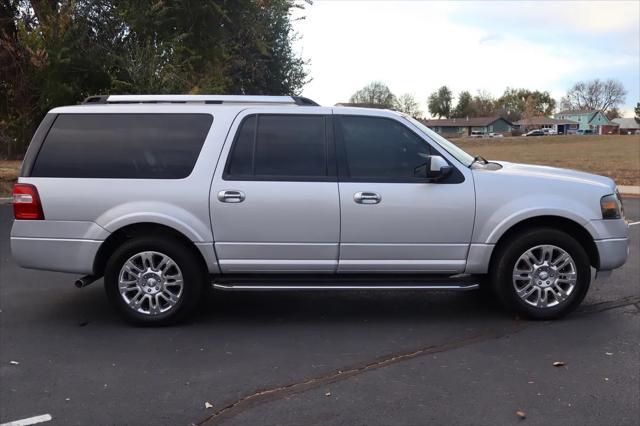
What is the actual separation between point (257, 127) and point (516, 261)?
254cm

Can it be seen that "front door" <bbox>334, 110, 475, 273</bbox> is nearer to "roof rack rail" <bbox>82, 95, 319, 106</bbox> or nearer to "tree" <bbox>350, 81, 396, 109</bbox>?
"roof rack rail" <bbox>82, 95, 319, 106</bbox>

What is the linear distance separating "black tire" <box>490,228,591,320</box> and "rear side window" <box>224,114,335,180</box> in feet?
5.68

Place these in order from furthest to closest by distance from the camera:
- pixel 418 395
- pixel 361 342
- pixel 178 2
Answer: pixel 178 2 < pixel 361 342 < pixel 418 395

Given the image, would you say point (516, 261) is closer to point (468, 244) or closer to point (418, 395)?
point (468, 244)

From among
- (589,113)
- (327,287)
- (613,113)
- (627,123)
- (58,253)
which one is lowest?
(327,287)

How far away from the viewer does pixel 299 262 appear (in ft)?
17.1

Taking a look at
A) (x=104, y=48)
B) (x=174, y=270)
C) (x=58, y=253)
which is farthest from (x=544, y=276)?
(x=104, y=48)

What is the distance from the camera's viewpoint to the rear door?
16.8 feet

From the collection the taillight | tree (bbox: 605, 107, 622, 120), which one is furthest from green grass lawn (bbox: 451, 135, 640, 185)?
tree (bbox: 605, 107, 622, 120)

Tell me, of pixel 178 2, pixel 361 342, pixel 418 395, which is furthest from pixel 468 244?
pixel 178 2

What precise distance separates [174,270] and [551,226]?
333 centimetres

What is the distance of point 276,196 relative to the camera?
512cm

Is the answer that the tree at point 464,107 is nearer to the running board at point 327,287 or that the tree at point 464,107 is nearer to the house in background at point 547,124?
the house in background at point 547,124

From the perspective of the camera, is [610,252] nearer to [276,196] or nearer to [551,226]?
[551,226]
